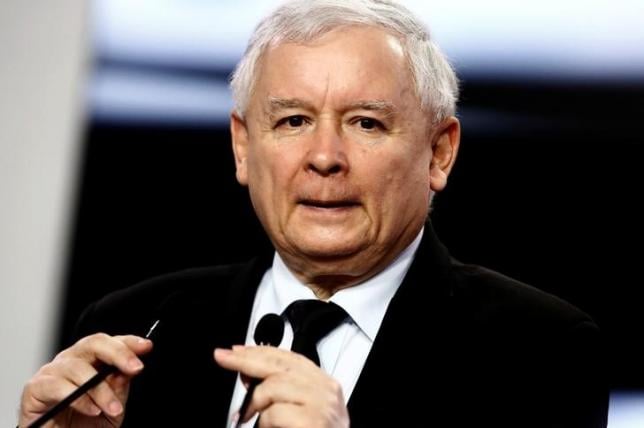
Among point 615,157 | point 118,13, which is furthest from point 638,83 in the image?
point 118,13

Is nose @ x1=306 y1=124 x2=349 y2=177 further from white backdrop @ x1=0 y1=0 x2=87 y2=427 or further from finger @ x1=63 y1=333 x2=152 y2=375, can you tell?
white backdrop @ x1=0 y1=0 x2=87 y2=427

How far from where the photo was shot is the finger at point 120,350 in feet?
3.90

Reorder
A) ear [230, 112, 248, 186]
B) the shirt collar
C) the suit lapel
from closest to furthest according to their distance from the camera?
1. the suit lapel
2. the shirt collar
3. ear [230, 112, 248, 186]

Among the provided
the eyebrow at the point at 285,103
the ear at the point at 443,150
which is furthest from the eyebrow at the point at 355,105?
the ear at the point at 443,150

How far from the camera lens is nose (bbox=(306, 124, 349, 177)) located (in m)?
1.32

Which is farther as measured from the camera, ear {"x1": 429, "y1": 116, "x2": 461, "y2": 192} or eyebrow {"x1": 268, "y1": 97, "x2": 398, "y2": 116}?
ear {"x1": 429, "y1": 116, "x2": 461, "y2": 192}

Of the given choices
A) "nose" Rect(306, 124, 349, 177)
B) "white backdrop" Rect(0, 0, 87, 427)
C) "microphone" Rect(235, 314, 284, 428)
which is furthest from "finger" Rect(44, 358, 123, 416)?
"white backdrop" Rect(0, 0, 87, 427)

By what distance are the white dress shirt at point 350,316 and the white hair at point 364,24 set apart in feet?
0.72

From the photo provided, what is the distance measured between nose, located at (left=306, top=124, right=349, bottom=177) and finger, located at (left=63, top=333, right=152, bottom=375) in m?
0.33

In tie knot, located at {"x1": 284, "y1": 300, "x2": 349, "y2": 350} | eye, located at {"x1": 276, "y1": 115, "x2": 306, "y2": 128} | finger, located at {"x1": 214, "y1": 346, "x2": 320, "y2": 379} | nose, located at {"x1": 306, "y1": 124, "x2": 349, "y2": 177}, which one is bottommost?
tie knot, located at {"x1": 284, "y1": 300, "x2": 349, "y2": 350}

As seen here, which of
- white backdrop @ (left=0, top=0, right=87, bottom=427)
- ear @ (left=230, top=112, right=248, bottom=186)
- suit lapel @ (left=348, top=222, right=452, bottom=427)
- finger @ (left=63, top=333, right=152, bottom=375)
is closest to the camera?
finger @ (left=63, top=333, right=152, bottom=375)

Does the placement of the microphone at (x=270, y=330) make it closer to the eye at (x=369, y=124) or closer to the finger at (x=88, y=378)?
the finger at (x=88, y=378)

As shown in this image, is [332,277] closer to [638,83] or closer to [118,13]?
[638,83]

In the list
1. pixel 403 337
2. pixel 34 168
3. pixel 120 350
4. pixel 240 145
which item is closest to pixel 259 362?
pixel 120 350
